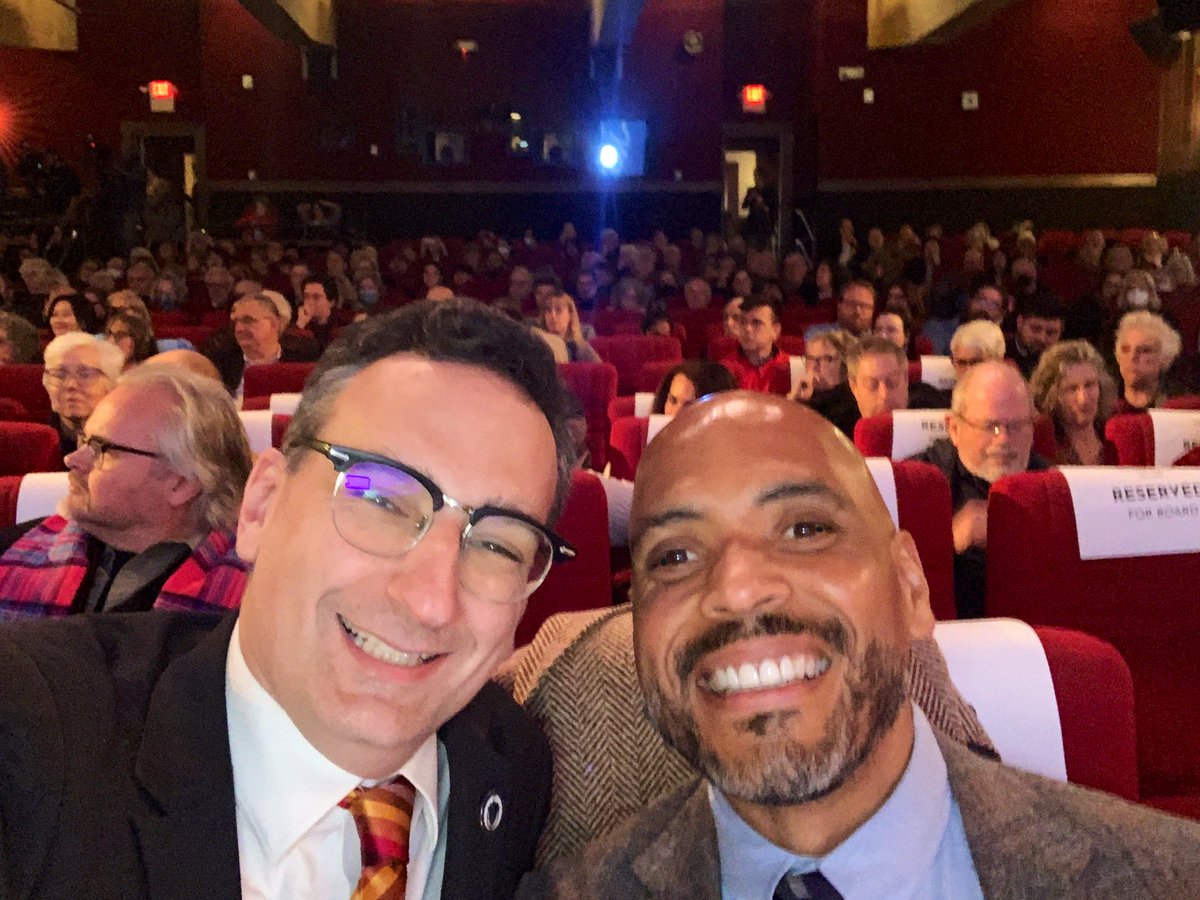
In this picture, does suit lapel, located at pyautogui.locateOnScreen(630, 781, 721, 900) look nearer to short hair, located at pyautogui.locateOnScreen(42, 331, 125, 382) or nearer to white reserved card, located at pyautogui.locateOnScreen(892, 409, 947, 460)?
white reserved card, located at pyautogui.locateOnScreen(892, 409, 947, 460)

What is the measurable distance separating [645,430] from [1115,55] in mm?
10969

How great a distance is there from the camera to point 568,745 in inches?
52.4

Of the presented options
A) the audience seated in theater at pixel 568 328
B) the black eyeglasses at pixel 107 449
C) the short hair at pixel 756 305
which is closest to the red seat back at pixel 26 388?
the audience seated in theater at pixel 568 328

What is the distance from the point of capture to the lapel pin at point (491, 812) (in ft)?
3.71

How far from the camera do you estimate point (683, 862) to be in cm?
112

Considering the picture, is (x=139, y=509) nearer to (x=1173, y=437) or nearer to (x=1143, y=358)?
(x=1173, y=437)

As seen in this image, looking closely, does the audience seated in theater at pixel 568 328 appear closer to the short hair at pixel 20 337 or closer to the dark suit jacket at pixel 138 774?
the short hair at pixel 20 337

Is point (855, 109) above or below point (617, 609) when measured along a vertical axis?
above

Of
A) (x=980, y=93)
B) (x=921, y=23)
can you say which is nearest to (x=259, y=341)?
(x=921, y=23)

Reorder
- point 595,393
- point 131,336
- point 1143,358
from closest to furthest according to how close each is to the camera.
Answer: point 1143,358
point 595,393
point 131,336

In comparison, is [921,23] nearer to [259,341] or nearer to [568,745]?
[259,341]

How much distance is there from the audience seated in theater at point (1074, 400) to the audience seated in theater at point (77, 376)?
329 centimetres

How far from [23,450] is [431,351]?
242 centimetres

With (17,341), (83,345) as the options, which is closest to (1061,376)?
(83,345)
